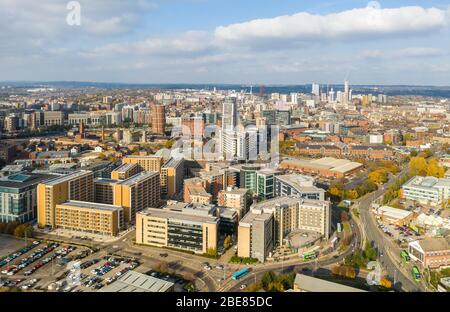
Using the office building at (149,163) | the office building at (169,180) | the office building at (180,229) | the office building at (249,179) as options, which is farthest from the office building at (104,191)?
the office building at (249,179)

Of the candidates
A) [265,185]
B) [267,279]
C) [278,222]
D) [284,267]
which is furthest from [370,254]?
[265,185]

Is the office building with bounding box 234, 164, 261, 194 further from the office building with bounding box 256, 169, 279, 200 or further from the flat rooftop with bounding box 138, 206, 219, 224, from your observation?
the flat rooftop with bounding box 138, 206, 219, 224

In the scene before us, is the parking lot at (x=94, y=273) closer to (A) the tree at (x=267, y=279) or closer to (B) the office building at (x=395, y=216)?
(A) the tree at (x=267, y=279)

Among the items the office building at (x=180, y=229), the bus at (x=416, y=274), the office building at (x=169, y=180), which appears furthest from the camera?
the office building at (x=169, y=180)

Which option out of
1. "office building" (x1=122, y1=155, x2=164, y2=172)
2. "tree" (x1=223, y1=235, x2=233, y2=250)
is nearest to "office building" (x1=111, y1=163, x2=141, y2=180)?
"office building" (x1=122, y1=155, x2=164, y2=172)

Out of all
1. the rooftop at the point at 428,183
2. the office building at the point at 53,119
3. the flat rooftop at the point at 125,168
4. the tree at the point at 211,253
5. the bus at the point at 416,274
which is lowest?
the bus at the point at 416,274

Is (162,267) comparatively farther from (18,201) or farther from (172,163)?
(172,163)
